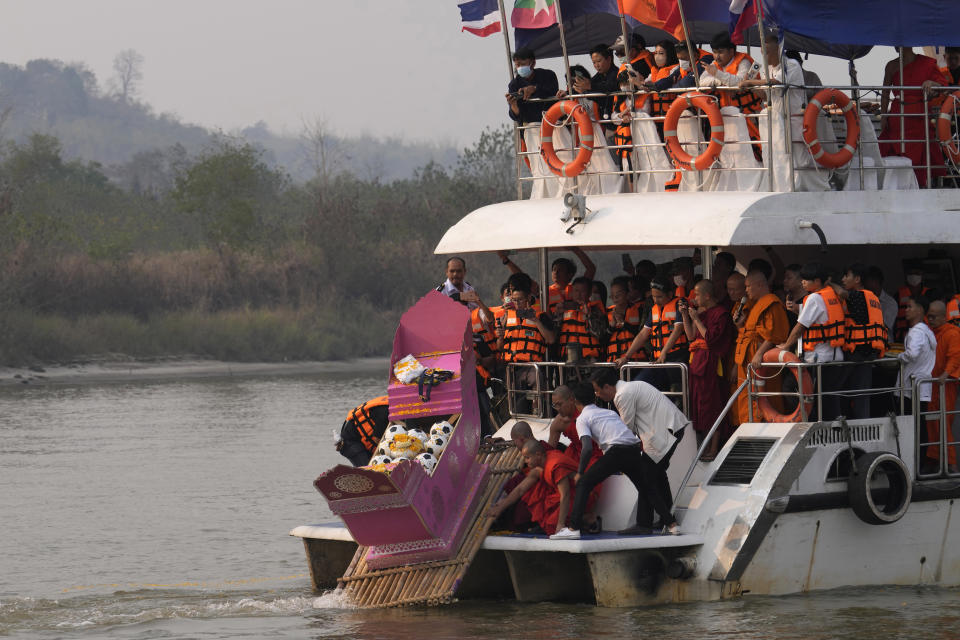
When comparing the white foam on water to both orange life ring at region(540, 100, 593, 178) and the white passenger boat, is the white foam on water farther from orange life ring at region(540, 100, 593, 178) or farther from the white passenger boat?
orange life ring at region(540, 100, 593, 178)

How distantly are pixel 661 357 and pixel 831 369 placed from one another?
1202 millimetres

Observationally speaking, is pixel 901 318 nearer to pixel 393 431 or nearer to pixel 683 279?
pixel 683 279

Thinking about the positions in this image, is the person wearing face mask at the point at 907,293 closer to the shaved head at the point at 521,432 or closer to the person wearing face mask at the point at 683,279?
the person wearing face mask at the point at 683,279

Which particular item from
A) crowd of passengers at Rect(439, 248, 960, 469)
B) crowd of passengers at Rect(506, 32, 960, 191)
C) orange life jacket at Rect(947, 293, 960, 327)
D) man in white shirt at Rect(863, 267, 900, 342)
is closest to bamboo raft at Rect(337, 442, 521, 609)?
crowd of passengers at Rect(439, 248, 960, 469)

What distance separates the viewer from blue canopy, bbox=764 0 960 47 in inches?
477

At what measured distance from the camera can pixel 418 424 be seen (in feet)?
40.6

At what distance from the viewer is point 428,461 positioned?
11.4 m

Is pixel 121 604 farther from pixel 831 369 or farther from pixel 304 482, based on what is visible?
pixel 304 482

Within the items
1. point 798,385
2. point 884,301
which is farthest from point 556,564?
point 884,301

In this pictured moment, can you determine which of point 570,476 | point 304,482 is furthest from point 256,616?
point 304,482

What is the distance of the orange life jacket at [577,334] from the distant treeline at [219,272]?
2964 cm

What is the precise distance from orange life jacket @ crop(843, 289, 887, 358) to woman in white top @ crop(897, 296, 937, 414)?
333mm

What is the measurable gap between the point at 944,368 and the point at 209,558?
6.79 meters

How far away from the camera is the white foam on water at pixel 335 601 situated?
1152 cm
